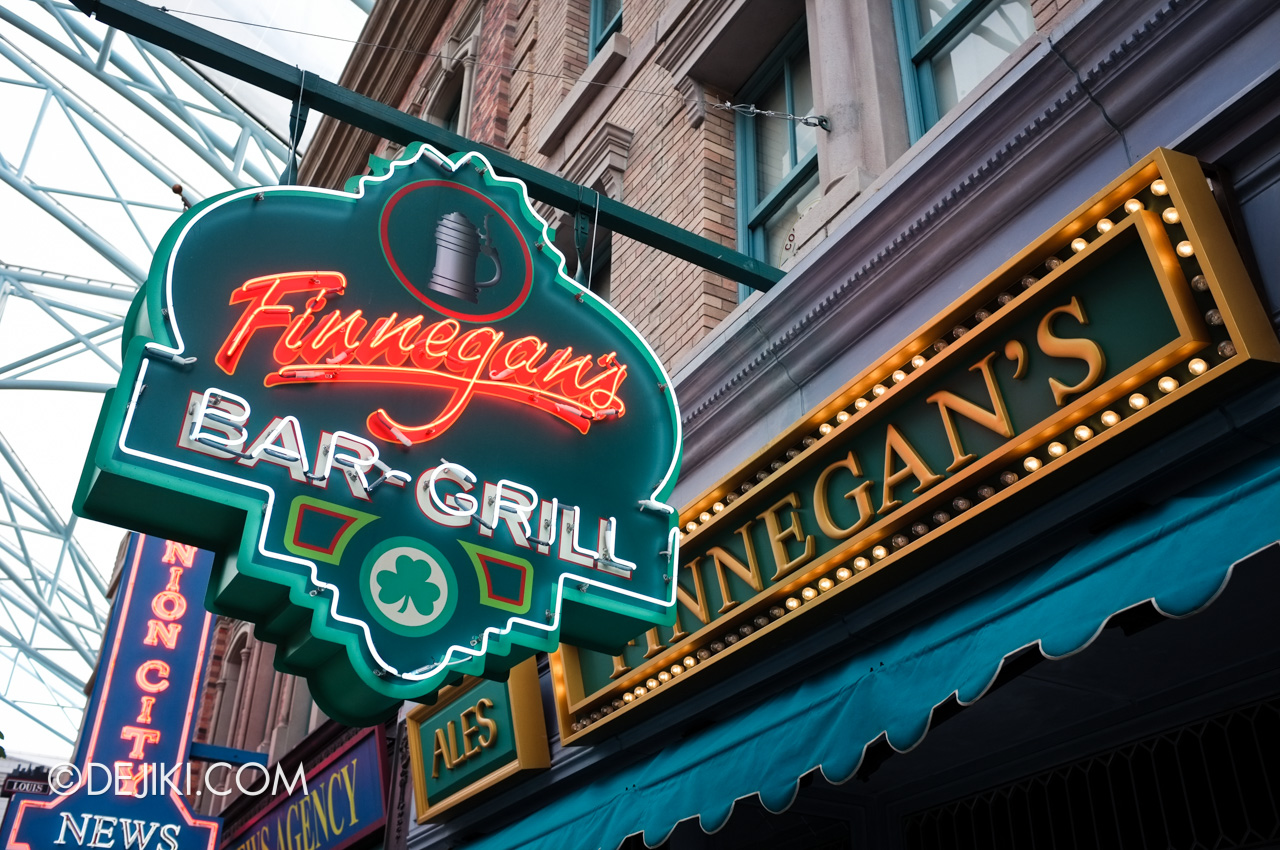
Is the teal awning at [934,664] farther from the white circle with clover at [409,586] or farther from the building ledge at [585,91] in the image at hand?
the building ledge at [585,91]

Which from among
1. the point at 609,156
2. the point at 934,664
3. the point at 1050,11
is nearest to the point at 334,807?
the point at 609,156

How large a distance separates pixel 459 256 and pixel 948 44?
12.2 feet

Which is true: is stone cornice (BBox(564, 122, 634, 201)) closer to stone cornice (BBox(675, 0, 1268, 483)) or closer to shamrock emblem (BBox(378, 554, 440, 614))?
stone cornice (BBox(675, 0, 1268, 483))

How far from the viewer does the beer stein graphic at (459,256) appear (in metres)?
6.13

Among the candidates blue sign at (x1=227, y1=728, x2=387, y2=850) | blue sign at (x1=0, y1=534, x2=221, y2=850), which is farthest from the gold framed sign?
blue sign at (x1=0, y1=534, x2=221, y2=850)

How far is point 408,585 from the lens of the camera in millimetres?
5121

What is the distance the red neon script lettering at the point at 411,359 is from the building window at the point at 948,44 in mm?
3064

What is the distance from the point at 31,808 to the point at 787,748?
1091cm

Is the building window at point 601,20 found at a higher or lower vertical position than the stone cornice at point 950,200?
higher

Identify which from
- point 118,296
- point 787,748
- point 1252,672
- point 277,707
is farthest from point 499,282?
point 118,296

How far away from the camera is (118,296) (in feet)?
93.1

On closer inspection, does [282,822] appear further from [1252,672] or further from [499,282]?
[1252,672]

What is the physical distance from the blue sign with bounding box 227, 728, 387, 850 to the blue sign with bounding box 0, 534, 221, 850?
90cm

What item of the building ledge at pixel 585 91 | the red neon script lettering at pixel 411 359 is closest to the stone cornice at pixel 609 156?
the building ledge at pixel 585 91
